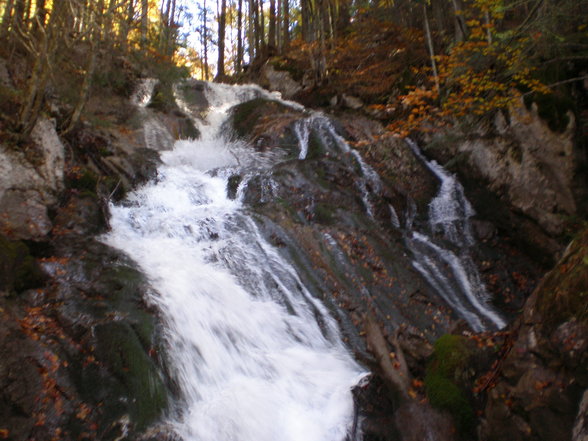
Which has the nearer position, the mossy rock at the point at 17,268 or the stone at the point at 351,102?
the mossy rock at the point at 17,268

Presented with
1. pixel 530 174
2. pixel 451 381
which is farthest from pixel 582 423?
pixel 530 174

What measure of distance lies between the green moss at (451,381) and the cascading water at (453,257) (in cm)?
361

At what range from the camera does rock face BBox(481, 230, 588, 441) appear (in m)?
Answer: 3.33

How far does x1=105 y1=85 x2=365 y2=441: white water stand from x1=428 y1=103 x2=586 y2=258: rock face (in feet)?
16.0

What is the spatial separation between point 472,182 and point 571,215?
2.56 metres

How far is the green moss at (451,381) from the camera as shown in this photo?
14.1ft

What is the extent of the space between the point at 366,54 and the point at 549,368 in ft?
52.1

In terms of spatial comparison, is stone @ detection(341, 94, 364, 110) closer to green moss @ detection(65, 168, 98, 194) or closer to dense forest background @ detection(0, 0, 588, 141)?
dense forest background @ detection(0, 0, 588, 141)

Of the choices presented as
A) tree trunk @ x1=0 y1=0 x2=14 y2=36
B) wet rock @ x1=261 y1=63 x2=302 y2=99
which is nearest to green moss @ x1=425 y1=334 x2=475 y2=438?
tree trunk @ x1=0 y1=0 x2=14 y2=36

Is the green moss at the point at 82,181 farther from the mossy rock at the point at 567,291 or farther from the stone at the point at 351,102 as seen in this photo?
the stone at the point at 351,102

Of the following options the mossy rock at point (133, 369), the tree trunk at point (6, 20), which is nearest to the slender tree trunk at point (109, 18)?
the tree trunk at point (6, 20)

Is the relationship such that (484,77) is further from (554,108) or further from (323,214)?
(323,214)

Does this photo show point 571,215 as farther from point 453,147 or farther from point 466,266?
A: point 453,147

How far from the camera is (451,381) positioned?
4.59 metres
